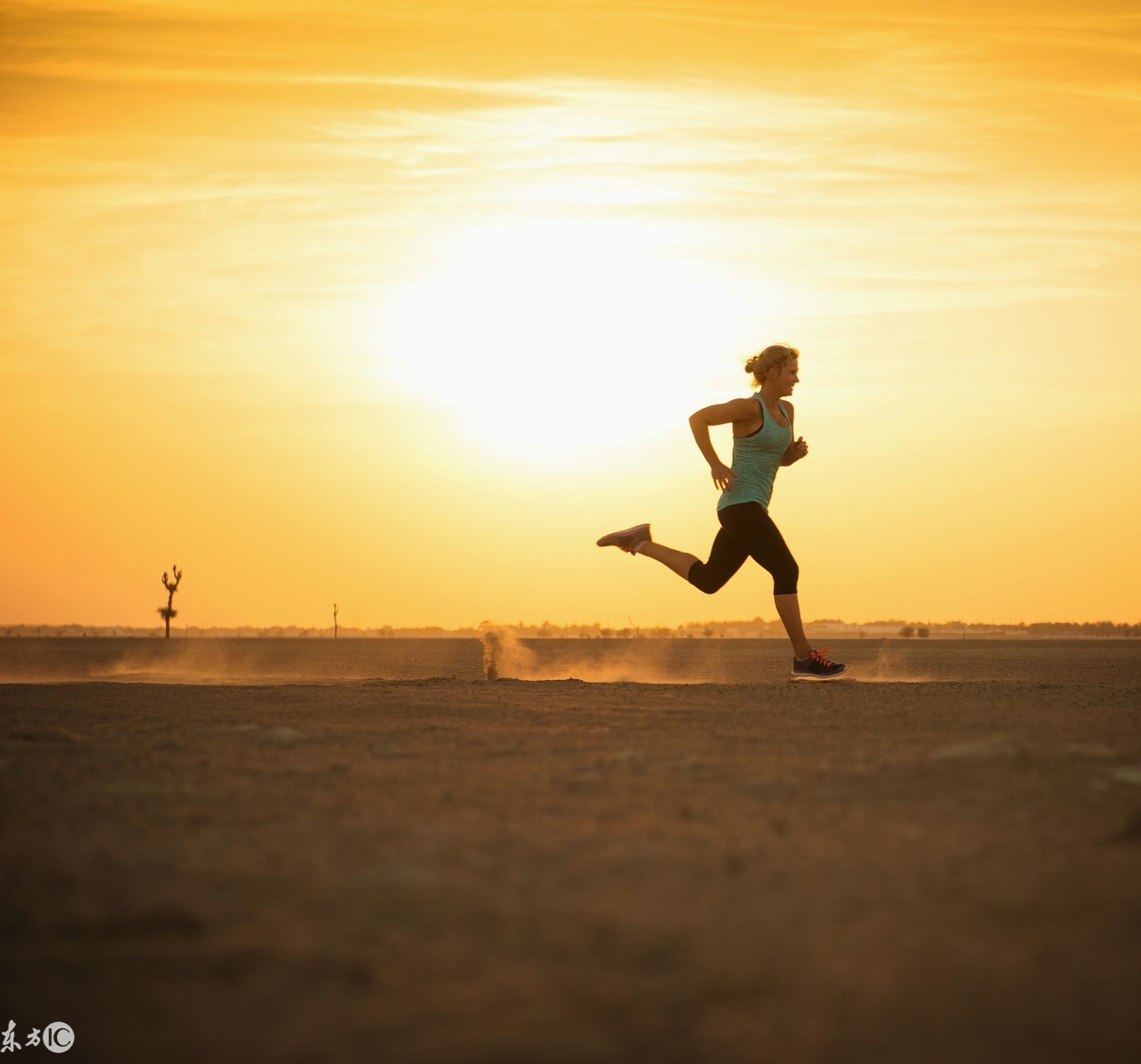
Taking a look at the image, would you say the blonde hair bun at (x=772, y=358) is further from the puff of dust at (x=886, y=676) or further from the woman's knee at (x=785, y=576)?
the puff of dust at (x=886, y=676)

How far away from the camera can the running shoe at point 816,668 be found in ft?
34.4

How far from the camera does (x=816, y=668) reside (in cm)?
1055

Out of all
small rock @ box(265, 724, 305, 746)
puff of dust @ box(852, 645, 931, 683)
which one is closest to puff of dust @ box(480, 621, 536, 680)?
puff of dust @ box(852, 645, 931, 683)

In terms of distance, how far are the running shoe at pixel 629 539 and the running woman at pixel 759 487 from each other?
524mm

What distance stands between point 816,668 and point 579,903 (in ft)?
25.6

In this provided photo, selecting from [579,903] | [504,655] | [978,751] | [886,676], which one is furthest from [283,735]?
[886,676]

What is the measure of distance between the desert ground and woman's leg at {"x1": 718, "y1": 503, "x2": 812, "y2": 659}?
4913 millimetres

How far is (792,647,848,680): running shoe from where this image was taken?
34.4 feet

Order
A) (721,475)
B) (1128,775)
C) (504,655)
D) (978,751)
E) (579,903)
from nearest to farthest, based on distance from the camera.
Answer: (579,903)
(1128,775)
(978,751)
(721,475)
(504,655)

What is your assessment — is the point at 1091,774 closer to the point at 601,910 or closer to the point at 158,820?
the point at 601,910

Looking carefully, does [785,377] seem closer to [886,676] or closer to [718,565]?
[718,565]

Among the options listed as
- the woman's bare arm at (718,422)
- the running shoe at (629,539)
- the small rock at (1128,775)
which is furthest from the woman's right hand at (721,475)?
the small rock at (1128,775)

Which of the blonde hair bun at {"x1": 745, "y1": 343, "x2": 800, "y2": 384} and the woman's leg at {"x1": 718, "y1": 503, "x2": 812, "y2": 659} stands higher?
the blonde hair bun at {"x1": 745, "y1": 343, "x2": 800, "y2": 384}

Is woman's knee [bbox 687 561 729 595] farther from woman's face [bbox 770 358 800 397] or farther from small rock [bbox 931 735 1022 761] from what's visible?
small rock [bbox 931 735 1022 761]
